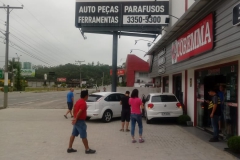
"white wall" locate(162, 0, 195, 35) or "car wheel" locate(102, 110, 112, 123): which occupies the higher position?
"white wall" locate(162, 0, 195, 35)

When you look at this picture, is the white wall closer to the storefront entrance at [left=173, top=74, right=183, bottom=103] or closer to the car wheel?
the storefront entrance at [left=173, top=74, right=183, bottom=103]

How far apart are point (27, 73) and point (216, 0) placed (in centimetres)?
9352

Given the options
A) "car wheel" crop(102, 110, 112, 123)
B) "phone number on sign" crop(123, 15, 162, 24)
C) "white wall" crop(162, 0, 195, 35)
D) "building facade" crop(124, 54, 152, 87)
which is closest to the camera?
"white wall" crop(162, 0, 195, 35)

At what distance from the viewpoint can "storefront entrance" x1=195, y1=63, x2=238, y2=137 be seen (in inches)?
338

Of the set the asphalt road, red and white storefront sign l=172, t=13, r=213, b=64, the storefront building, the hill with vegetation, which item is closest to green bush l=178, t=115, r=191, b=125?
the storefront building

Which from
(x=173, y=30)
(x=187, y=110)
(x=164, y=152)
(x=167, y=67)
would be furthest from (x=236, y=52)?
(x=167, y=67)

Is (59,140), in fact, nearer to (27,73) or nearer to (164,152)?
(164,152)

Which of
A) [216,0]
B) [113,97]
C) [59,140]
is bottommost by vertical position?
[59,140]

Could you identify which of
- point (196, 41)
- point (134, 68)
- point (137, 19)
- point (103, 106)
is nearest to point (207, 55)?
point (196, 41)

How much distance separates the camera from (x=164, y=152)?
7.54 m

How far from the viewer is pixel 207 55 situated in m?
8.59

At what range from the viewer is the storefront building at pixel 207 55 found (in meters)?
7.20

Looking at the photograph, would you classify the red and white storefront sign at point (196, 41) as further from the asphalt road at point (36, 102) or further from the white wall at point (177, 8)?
the asphalt road at point (36, 102)

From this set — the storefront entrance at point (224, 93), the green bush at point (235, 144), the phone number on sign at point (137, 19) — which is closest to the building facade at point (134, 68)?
the phone number on sign at point (137, 19)
